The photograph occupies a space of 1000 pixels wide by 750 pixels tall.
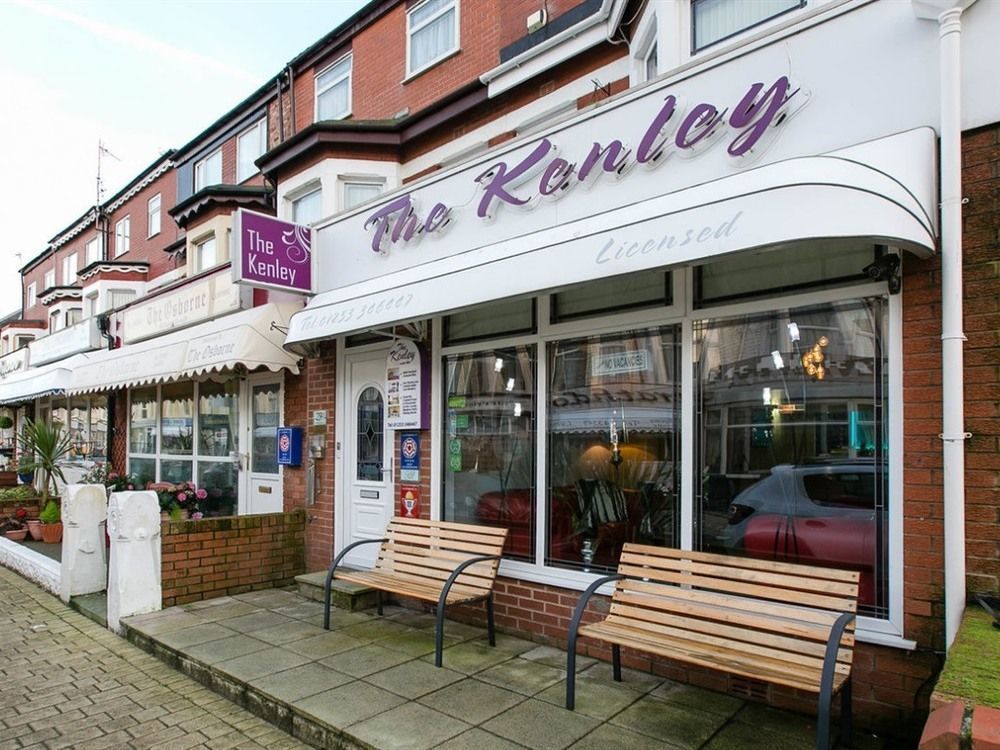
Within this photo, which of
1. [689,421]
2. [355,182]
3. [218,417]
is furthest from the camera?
[218,417]

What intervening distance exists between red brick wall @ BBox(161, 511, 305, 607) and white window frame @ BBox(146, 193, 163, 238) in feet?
40.1

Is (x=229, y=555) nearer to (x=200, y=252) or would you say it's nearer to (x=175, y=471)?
(x=175, y=471)

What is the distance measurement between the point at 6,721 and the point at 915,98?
6.30 metres

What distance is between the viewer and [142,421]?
11.8 m

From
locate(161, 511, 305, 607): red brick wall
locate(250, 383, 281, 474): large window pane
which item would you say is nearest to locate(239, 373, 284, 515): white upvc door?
locate(250, 383, 281, 474): large window pane

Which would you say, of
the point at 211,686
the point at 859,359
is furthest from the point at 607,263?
the point at 211,686

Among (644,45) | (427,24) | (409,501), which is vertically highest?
(427,24)

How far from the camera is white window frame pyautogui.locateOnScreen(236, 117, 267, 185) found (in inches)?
485

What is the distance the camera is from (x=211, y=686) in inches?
178

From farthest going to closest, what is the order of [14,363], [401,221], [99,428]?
[14,363] → [99,428] → [401,221]

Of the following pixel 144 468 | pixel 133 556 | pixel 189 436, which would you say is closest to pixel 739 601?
pixel 133 556

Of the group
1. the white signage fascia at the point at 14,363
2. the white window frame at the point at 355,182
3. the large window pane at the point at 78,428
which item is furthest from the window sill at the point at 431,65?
the white signage fascia at the point at 14,363

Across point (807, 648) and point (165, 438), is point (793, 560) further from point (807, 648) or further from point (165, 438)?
point (165, 438)

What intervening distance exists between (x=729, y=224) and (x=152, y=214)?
670 inches
